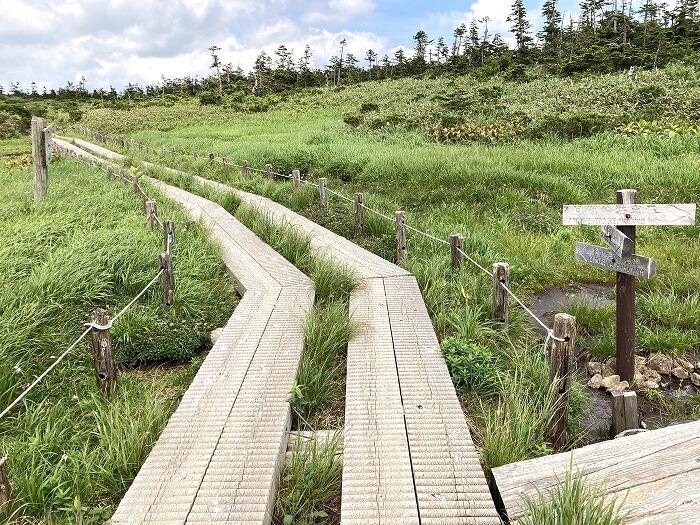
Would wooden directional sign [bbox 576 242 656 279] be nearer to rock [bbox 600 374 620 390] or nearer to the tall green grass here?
rock [bbox 600 374 620 390]

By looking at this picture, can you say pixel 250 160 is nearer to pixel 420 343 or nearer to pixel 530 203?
pixel 530 203

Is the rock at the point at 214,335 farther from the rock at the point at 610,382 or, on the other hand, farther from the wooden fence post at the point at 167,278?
the rock at the point at 610,382

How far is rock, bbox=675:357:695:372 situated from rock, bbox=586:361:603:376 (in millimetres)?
761

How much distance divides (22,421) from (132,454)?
3.43ft

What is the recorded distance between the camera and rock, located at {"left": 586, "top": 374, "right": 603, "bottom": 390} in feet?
15.5

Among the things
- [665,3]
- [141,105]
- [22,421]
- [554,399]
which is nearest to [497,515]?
[554,399]

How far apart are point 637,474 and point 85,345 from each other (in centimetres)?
425

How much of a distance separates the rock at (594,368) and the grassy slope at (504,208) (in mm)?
224

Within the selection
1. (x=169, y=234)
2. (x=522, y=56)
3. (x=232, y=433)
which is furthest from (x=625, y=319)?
(x=522, y=56)

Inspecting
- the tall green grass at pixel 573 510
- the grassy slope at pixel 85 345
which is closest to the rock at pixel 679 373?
the tall green grass at pixel 573 510

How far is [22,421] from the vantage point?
345 cm

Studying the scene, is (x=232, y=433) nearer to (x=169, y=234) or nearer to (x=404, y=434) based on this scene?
(x=404, y=434)

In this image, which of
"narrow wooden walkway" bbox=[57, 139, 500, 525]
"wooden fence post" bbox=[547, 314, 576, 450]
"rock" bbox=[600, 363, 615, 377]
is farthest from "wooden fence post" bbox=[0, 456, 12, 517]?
"rock" bbox=[600, 363, 615, 377]

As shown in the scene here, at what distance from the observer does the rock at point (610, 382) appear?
4.60 meters
